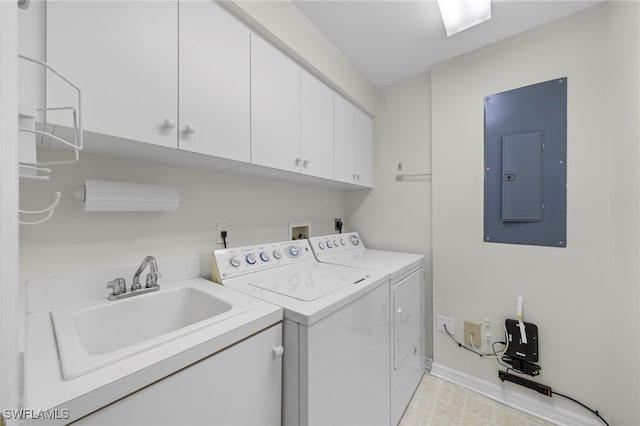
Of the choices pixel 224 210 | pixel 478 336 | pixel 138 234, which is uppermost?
pixel 224 210

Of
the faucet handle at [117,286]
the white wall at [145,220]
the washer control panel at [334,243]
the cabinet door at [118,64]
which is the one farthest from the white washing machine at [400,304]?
the cabinet door at [118,64]

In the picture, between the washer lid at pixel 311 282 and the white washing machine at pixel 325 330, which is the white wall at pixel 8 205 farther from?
the washer lid at pixel 311 282

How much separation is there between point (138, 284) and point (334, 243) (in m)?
1.37

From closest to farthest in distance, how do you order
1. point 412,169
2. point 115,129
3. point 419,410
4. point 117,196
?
point 115,129 < point 117,196 < point 419,410 < point 412,169

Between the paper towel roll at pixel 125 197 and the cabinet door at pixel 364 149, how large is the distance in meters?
1.43

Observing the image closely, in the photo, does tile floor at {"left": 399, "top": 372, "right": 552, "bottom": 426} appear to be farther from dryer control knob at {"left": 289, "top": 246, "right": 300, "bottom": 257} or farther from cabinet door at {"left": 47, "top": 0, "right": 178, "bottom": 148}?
cabinet door at {"left": 47, "top": 0, "right": 178, "bottom": 148}

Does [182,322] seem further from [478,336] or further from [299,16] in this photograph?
[478,336]

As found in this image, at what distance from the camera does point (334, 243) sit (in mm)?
2104

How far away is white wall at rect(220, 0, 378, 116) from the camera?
120 centimetres

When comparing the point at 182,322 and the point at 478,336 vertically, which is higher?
the point at 182,322

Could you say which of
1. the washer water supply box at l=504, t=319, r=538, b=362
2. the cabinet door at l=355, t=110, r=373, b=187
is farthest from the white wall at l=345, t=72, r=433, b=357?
the washer water supply box at l=504, t=319, r=538, b=362

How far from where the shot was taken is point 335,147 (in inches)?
72.4

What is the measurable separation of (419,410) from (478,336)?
0.67 metres

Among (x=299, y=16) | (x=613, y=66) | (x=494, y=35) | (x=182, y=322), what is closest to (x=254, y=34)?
(x=299, y=16)
